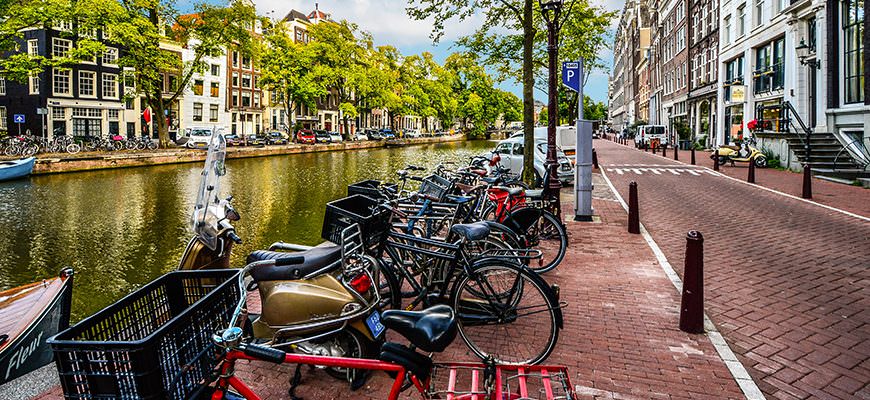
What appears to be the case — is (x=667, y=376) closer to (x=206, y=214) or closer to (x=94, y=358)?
(x=94, y=358)

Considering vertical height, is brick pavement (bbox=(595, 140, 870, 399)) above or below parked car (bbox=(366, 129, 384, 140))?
below

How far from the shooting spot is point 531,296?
4.17 m

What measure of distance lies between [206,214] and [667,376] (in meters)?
3.93

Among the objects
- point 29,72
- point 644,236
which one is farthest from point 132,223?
point 29,72

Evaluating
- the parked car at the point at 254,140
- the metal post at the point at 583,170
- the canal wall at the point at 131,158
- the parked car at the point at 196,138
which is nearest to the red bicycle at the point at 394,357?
the metal post at the point at 583,170

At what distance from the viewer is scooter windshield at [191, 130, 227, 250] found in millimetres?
4699

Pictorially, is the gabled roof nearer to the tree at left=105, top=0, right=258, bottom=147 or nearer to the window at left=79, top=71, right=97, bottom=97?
the window at left=79, top=71, right=97, bottom=97

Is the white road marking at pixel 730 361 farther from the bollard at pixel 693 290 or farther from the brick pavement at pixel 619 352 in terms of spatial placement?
the bollard at pixel 693 290

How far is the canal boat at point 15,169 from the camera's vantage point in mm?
20250

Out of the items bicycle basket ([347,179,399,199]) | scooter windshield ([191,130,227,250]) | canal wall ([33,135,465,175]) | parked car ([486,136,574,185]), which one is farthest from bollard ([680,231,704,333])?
canal wall ([33,135,465,175])

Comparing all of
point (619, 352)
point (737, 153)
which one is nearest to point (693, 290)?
point (619, 352)

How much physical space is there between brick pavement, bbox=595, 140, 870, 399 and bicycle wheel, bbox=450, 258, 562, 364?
1.56m

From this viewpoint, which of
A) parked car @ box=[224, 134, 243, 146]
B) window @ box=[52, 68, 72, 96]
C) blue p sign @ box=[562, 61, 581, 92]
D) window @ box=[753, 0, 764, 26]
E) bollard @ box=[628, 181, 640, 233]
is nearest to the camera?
bollard @ box=[628, 181, 640, 233]

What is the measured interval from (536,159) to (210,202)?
46.2 ft
